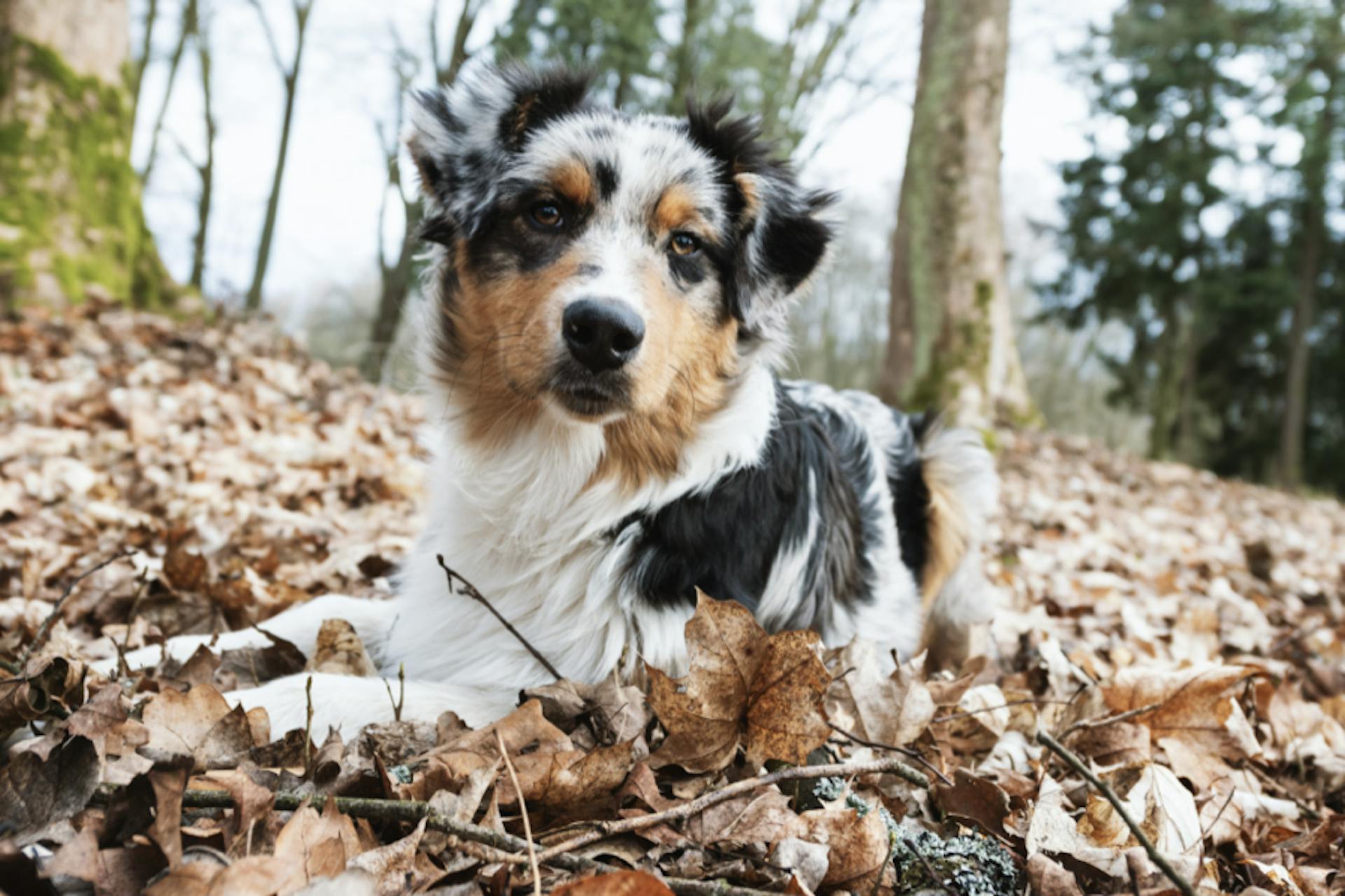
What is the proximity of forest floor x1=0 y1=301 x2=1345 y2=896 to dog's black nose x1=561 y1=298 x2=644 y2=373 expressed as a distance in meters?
0.97

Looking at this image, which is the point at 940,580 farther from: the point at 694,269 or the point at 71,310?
the point at 71,310

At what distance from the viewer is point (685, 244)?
10.9 feet

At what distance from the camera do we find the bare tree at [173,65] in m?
18.8

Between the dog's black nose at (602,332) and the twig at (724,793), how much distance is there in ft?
4.39

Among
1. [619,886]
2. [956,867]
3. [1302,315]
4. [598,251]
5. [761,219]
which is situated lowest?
[956,867]

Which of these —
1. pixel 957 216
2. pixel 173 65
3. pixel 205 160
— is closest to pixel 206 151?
pixel 205 160

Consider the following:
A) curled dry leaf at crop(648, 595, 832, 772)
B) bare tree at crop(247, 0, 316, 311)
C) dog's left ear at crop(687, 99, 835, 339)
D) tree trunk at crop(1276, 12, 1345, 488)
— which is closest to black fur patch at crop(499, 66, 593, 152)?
dog's left ear at crop(687, 99, 835, 339)

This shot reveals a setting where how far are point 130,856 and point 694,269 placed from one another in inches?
96.0

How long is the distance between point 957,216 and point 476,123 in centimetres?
694

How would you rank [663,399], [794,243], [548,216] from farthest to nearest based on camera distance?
1. [794,243]
2. [548,216]
3. [663,399]

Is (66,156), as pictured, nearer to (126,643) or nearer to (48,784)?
(126,643)

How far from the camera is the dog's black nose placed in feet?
9.10

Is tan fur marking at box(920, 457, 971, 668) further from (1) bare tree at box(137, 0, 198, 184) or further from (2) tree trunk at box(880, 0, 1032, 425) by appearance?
(1) bare tree at box(137, 0, 198, 184)

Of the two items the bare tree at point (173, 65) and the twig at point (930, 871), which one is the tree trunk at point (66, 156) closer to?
the twig at point (930, 871)
